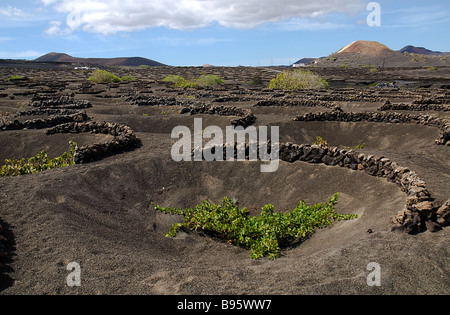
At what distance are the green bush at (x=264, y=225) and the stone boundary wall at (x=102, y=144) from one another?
4754 millimetres

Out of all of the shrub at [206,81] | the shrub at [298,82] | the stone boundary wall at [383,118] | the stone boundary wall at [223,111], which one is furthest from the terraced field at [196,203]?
the shrub at [206,81]

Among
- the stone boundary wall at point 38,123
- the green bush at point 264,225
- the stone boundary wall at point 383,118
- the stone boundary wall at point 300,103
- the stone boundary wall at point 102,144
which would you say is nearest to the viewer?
the green bush at point 264,225

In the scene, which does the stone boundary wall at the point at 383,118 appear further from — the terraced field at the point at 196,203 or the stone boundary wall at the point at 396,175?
the stone boundary wall at the point at 396,175

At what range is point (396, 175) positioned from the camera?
8031 millimetres

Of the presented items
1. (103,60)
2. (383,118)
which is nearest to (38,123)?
(383,118)

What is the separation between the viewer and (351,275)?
4637 mm

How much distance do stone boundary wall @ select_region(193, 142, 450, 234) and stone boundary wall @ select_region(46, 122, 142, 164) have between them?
297cm

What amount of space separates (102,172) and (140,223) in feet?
8.77

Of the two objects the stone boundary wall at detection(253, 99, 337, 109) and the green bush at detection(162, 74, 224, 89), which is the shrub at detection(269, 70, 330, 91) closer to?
A: the green bush at detection(162, 74, 224, 89)

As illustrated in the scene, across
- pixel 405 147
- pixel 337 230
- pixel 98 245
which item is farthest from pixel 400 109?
pixel 98 245

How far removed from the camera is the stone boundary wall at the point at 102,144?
10.8 metres
